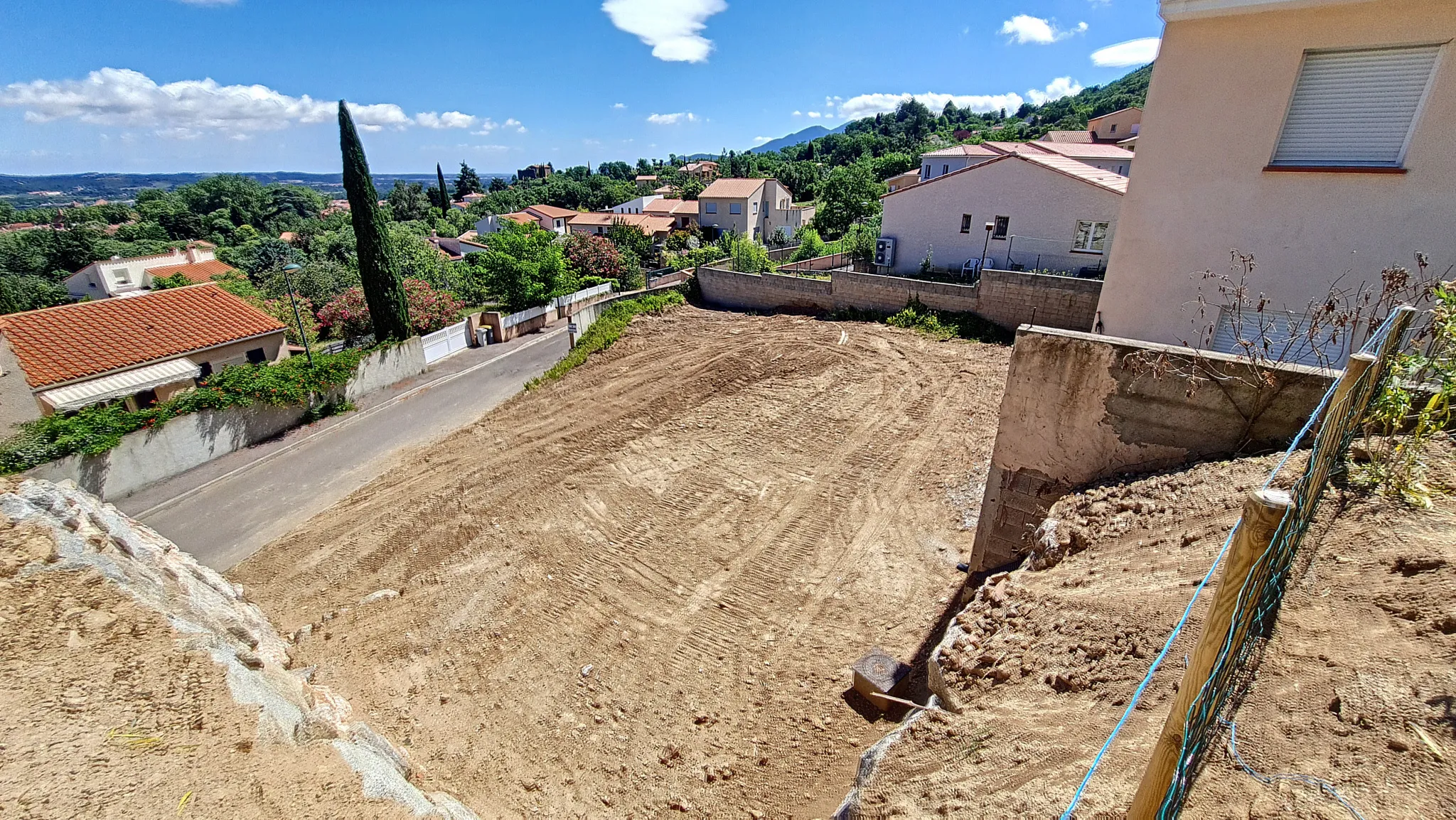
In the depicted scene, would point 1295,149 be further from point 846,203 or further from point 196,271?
point 196,271

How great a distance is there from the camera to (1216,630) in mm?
2020

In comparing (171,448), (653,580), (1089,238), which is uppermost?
(1089,238)

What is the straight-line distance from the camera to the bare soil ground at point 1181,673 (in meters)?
2.68

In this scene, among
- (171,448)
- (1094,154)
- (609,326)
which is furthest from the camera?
(1094,154)

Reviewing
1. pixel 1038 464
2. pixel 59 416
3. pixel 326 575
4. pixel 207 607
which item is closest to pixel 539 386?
pixel 326 575

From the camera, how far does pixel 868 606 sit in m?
8.34

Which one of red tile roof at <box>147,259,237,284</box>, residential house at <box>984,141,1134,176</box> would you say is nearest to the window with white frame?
residential house at <box>984,141,1134,176</box>

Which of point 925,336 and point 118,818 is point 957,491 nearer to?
point 925,336

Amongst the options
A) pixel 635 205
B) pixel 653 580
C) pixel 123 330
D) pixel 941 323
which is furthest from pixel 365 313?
pixel 635 205

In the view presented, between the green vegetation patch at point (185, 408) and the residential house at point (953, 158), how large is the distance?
113ft

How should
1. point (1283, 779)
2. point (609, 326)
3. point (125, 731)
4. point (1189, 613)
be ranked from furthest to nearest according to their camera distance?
point (609, 326), point (125, 731), point (1189, 613), point (1283, 779)

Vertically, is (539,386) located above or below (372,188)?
below

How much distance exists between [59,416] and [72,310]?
7130 millimetres

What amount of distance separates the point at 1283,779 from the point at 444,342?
941 inches
